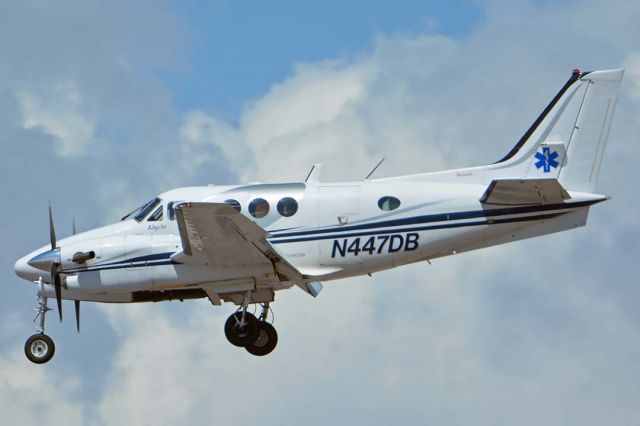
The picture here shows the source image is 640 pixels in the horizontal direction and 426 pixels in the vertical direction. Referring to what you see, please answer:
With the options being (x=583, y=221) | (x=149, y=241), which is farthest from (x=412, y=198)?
(x=149, y=241)

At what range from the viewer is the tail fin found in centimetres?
3806

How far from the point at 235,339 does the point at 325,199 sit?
405 cm

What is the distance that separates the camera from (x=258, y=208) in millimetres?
37719

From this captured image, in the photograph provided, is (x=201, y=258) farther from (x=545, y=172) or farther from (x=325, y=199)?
(x=545, y=172)

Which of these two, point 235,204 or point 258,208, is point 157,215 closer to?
point 235,204

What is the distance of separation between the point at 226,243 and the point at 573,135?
8822 mm

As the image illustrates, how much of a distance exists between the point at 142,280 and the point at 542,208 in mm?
9641

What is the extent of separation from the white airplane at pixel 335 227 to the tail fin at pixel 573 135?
0.08ft

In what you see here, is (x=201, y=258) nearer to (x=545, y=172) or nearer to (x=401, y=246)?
(x=401, y=246)

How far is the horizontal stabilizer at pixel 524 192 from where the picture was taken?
36719mm

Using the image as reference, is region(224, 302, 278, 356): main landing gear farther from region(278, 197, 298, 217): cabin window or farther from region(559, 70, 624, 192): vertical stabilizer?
region(559, 70, 624, 192): vertical stabilizer

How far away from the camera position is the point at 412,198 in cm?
3762

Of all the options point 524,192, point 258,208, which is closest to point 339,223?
point 258,208

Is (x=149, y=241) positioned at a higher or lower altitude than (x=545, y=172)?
lower
